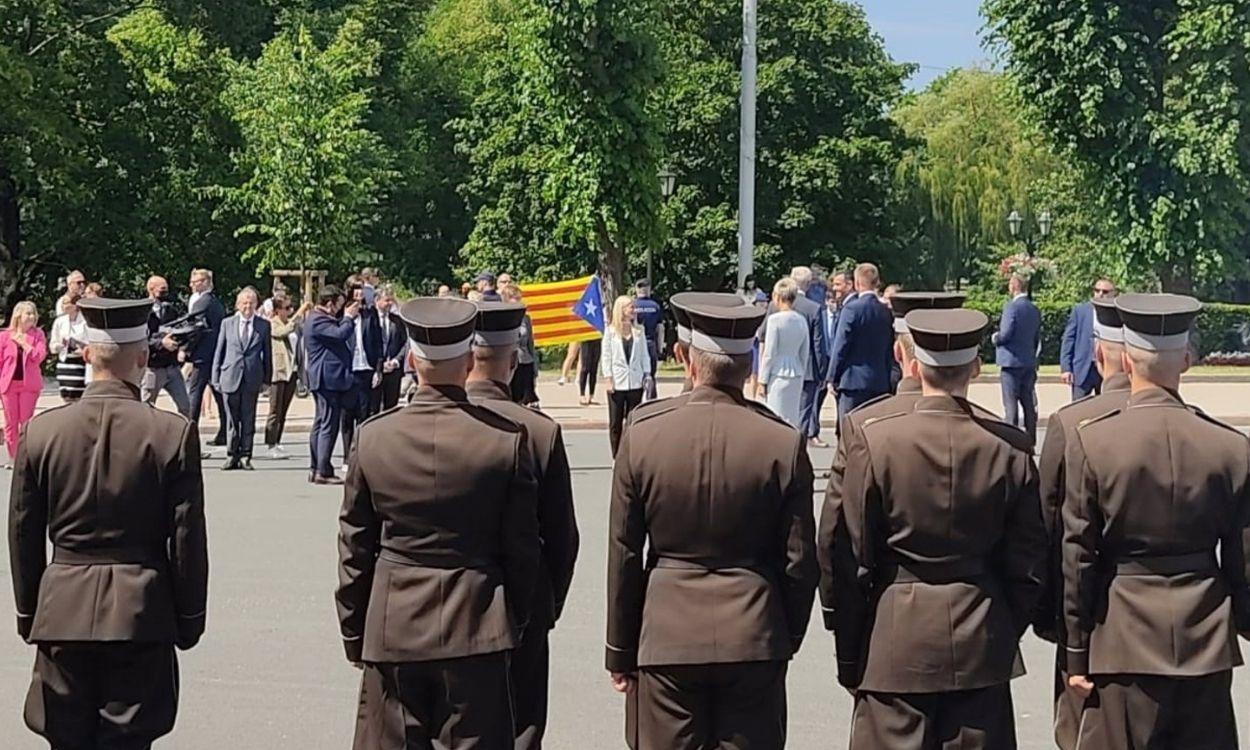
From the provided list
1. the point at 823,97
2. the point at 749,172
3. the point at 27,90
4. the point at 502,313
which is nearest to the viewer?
the point at 502,313

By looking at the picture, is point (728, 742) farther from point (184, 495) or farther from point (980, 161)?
point (980, 161)

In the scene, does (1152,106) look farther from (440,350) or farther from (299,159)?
(440,350)

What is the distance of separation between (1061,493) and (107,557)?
313 cm

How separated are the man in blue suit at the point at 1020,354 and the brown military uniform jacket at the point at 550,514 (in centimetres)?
1154

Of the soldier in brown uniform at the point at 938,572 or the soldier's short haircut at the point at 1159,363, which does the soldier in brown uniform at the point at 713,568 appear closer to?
the soldier in brown uniform at the point at 938,572

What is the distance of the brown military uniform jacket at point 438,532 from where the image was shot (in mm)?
4883

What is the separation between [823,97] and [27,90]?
2260cm

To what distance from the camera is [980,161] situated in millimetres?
Result: 54906

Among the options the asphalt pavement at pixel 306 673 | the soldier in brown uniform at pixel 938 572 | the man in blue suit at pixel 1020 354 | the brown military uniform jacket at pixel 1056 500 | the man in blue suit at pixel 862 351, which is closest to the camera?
the soldier in brown uniform at pixel 938 572

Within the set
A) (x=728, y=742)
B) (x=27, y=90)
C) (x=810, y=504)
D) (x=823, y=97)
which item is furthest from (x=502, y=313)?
(x=823, y=97)

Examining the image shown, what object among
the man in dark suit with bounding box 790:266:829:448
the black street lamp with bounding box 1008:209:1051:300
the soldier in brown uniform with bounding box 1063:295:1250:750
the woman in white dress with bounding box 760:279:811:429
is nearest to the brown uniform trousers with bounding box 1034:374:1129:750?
the soldier in brown uniform with bounding box 1063:295:1250:750

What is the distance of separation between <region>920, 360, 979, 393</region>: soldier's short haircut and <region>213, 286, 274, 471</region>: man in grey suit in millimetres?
11595

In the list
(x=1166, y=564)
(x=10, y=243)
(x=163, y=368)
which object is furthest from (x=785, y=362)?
(x=10, y=243)

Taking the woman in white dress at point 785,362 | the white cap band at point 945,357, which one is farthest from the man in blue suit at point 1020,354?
the white cap band at point 945,357
